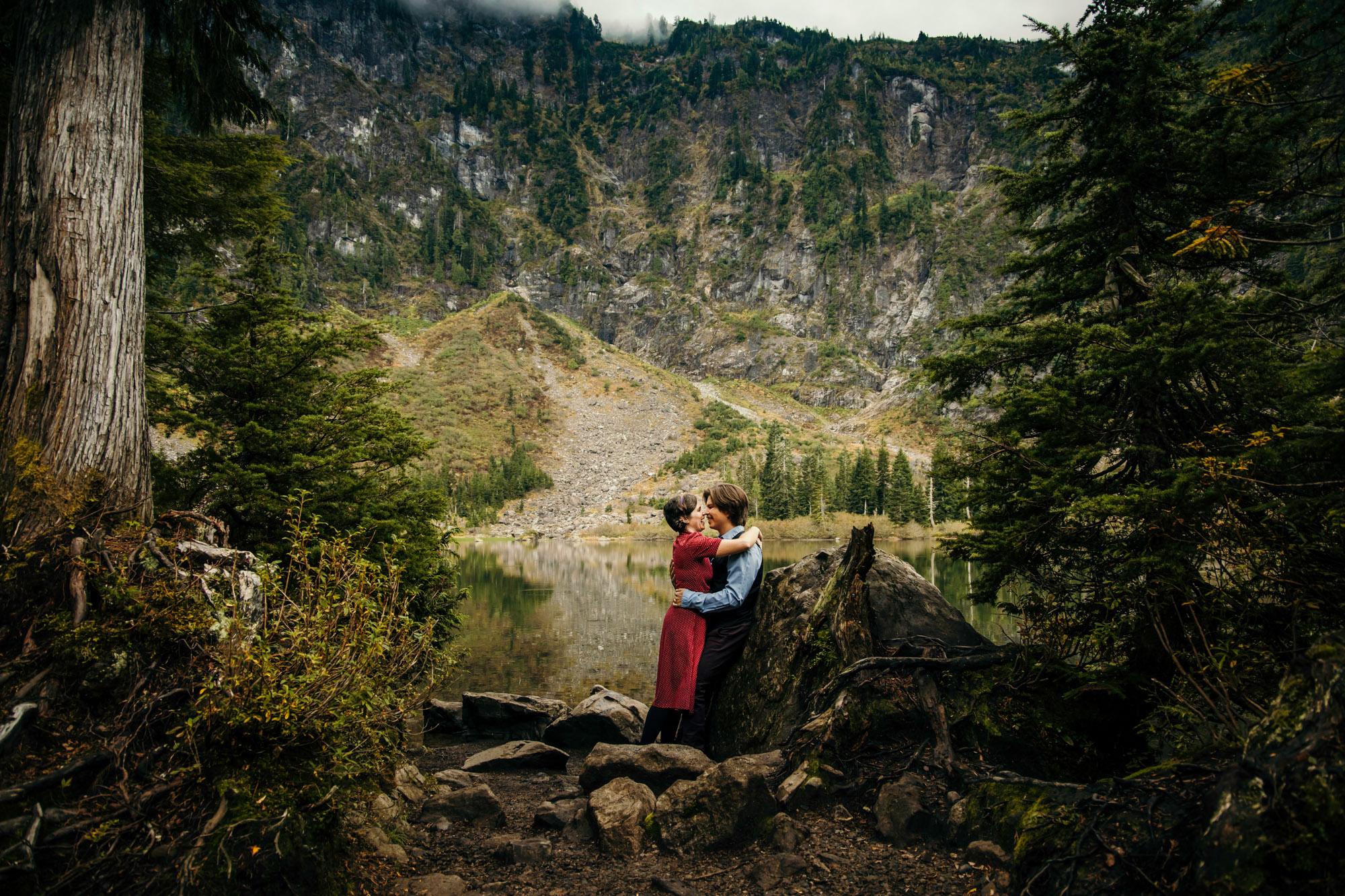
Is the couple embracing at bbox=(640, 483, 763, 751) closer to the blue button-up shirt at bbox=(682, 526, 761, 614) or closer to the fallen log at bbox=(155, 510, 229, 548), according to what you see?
the blue button-up shirt at bbox=(682, 526, 761, 614)

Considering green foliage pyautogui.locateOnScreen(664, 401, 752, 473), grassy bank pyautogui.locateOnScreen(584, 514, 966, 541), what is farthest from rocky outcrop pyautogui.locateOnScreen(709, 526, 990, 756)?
green foliage pyautogui.locateOnScreen(664, 401, 752, 473)

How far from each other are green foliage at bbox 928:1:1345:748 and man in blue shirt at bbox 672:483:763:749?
107 inches

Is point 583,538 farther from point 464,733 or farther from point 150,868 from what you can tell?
point 150,868

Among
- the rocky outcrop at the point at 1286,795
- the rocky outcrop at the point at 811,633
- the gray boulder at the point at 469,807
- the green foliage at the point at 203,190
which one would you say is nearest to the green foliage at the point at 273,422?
the green foliage at the point at 203,190

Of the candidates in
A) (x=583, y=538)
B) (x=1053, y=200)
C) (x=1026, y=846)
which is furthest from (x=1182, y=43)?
(x=583, y=538)

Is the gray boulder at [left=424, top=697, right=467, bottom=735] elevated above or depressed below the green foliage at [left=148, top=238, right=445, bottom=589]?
below

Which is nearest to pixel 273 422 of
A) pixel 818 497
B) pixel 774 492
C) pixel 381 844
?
pixel 381 844

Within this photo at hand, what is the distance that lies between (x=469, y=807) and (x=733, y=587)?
290cm

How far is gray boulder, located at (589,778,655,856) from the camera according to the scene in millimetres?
4238

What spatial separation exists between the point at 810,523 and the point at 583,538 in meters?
35.7

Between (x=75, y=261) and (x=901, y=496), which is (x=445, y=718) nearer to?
(x=75, y=261)

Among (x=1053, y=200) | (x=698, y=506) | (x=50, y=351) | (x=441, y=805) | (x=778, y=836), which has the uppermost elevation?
(x=1053, y=200)

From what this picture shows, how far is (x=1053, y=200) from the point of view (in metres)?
7.84

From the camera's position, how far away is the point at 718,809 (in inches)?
163
